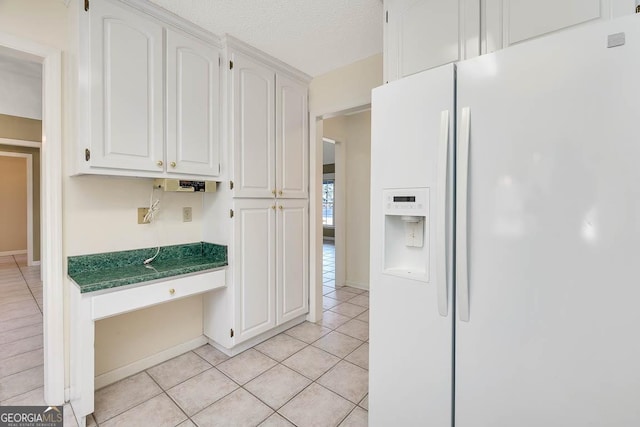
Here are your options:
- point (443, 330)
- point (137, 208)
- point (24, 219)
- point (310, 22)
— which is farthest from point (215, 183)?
point (24, 219)

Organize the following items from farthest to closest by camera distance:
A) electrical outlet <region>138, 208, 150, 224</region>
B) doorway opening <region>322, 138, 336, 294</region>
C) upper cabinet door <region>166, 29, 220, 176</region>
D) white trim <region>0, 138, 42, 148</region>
Result: doorway opening <region>322, 138, 336, 294</region> < white trim <region>0, 138, 42, 148</region> < electrical outlet <region>138, 208, 150, 224</region> < upper cabinet door <region>166, 29, 220, 176</region>

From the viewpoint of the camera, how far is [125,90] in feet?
5.67

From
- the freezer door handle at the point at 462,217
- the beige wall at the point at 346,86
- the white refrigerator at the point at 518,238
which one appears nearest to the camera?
the white refrigerator at the point at 518,238

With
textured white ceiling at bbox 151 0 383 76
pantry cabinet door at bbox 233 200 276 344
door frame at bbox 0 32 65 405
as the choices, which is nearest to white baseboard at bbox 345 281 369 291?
pantry cabinet door at bbox 233 200 276 344

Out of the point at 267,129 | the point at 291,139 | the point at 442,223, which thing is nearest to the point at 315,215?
the point at 291,139

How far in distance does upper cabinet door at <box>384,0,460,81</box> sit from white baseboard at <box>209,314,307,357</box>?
2302 mm

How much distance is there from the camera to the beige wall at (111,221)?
1688mm

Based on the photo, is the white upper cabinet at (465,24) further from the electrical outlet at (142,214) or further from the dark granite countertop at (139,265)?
the electrical outlet at (142,214)

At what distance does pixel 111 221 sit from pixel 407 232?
78.1 inches

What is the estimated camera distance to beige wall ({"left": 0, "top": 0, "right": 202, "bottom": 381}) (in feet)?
5.54

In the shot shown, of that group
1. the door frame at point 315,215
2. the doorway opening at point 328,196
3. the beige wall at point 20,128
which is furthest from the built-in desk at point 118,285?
the doorway opening at point 328,196

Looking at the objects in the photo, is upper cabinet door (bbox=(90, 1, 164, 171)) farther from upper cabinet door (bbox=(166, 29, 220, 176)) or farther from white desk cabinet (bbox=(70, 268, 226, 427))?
white desk cabinet (bbox=(70, 268, 226, 427))

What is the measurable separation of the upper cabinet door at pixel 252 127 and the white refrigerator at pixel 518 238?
1.36 m

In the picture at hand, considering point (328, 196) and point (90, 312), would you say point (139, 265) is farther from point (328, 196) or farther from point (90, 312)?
point (328, 196)
